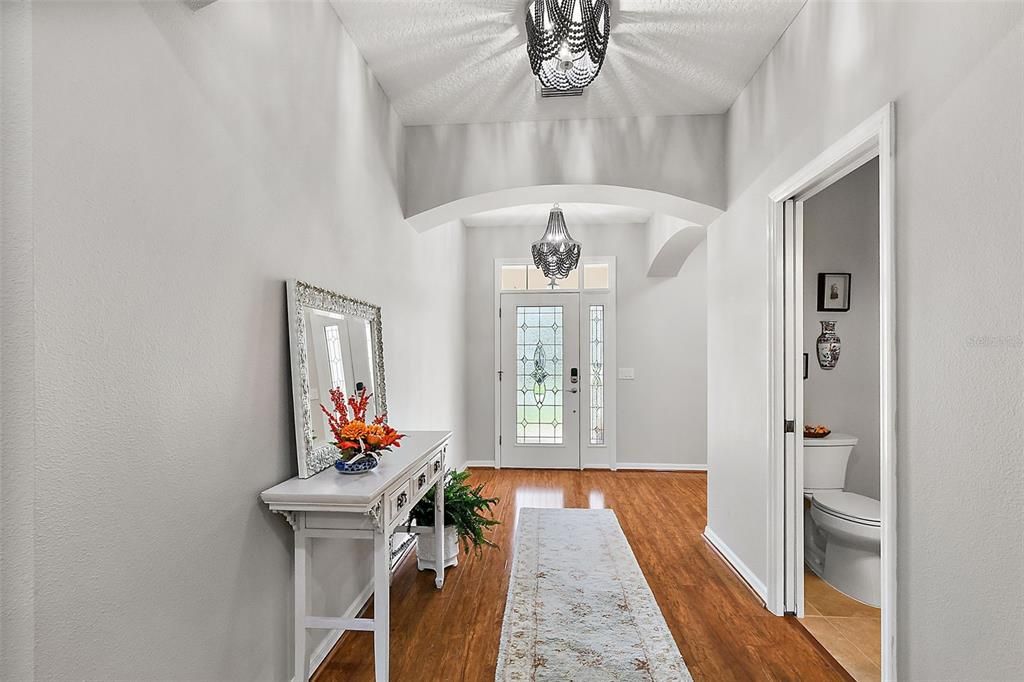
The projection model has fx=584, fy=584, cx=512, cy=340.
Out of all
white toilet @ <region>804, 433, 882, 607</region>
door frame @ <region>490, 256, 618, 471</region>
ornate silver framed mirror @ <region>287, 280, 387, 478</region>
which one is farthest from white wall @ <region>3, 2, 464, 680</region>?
door frame @ <region>490, 256, 618, 471</region>

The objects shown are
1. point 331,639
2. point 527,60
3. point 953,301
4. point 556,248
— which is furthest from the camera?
point 556,248

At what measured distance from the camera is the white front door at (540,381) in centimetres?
635

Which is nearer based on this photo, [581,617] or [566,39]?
[566,39]

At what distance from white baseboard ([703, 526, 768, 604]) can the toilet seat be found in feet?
1.70

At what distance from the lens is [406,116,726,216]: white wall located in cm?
360

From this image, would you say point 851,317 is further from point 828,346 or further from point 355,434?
point 355,434

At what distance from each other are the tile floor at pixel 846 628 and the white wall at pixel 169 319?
2132 mm

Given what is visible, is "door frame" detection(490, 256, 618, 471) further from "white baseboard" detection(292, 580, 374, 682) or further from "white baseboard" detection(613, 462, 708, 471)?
"white baseboard" detection(292, 580, 374, 682)

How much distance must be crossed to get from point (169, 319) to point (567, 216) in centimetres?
492

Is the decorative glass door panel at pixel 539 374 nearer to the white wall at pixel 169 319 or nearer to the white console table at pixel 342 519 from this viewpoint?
the white wall at pixel 169 319

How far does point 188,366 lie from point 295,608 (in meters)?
1.01

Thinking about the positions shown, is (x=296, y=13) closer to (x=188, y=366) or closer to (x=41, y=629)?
(x=188, y=366)

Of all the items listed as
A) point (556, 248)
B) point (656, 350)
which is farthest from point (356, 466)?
point (656, 350)

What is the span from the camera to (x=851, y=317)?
145 inches
